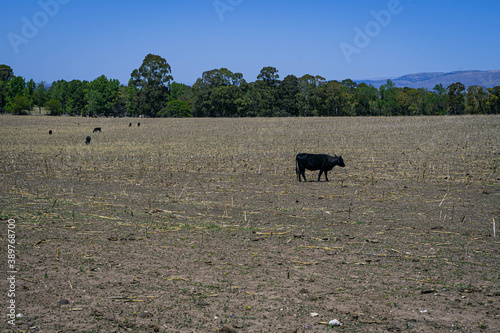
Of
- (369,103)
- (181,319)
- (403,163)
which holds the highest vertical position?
(369,103)

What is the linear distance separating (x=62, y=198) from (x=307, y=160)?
10218 millimetres

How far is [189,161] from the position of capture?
82.0 ft

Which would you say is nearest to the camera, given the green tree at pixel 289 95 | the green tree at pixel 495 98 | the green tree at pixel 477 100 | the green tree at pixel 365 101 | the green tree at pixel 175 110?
the green tree at pixel 495 98

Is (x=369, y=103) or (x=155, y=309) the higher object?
(x=369, y=103)

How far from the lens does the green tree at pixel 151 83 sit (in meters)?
102

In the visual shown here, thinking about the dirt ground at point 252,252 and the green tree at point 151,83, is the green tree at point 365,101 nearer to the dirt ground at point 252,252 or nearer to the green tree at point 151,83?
the green tree at point 151,83

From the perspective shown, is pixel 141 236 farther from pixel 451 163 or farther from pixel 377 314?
pixel 451 163

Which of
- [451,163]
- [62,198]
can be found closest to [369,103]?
[451,163]

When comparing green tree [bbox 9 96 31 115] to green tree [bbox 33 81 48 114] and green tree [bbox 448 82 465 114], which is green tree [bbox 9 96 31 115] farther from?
green tree [bbox 448 82 465 114]

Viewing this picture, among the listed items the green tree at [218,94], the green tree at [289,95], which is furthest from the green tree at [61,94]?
the green tree at [289,95]

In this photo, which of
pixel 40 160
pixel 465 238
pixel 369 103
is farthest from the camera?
pixel 369 103

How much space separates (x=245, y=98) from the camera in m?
103

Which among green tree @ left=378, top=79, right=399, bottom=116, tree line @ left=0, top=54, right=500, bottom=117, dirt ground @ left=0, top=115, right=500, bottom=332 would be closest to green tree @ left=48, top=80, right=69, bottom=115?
tree line @ left=0, top=54, right=500, bottom=117

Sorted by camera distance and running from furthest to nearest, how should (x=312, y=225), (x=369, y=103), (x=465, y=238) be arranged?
(x=369, y=103)
(x=312, y=225)
(x=465, y=238)
